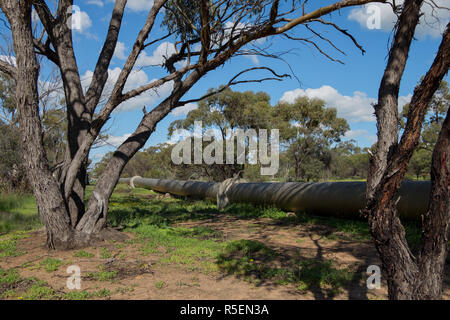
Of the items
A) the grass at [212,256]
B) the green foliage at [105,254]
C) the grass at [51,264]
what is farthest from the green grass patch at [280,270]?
the grass at [51,264]

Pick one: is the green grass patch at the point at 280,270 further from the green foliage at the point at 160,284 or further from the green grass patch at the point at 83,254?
the green grass patch at the point at 83,254

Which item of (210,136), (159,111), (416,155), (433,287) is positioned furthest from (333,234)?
(416,155)

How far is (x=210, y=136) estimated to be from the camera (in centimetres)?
2545

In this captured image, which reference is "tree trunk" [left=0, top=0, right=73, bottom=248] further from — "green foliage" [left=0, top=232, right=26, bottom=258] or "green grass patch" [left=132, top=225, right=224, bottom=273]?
"green grass patch" [left=132, top=225, right=224, bottom=273]

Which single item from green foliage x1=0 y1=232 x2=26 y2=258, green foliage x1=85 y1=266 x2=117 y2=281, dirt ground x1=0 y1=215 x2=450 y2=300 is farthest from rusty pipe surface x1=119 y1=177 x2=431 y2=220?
green foliage x1=0 y1=232 x2=26 y2=258

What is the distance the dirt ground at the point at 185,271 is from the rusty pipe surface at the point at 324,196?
3.27 ft

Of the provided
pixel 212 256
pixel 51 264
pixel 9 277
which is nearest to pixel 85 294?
pixel 9 277

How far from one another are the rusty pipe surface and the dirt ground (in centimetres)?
100

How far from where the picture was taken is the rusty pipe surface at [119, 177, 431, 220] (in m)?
6.63

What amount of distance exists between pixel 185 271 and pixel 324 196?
515cm

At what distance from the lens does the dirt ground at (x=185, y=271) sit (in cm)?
341

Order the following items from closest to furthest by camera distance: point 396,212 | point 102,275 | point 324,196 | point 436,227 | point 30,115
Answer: point 436,227
point 396,212
point 102,275
point 30,115
point 324,196

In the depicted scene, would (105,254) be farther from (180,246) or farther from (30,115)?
(30,115)

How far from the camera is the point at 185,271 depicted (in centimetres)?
416
